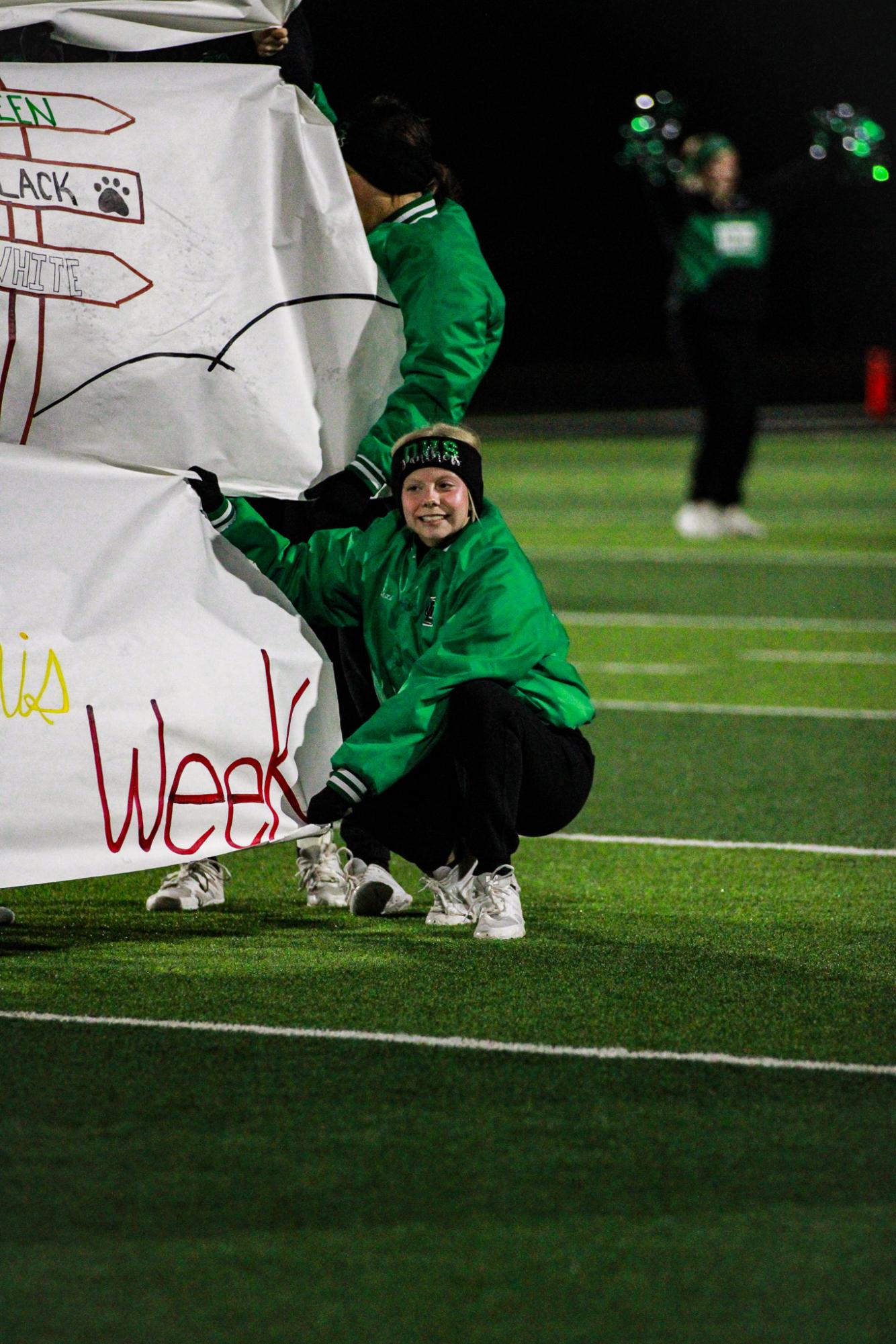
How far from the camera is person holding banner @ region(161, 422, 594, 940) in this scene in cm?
499

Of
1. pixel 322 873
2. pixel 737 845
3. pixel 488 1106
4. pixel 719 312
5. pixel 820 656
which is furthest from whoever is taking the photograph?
pixel 719 312

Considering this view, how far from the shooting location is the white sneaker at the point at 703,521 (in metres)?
16.0

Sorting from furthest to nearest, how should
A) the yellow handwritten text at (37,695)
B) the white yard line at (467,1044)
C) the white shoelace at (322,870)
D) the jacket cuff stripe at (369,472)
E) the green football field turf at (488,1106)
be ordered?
the white shoelace at (322,870) < the jacket cuff stripe at (369,472) < the yellow handwritten text at (37,695) < the white yard line at (467,1044) < the green football field turf at (488,1106)

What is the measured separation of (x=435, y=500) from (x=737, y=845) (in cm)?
178

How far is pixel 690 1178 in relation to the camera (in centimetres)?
334

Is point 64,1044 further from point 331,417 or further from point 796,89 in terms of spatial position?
point 796,89

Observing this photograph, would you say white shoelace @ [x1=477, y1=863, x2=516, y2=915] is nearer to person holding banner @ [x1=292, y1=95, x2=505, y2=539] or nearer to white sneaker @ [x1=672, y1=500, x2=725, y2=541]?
person holding banner @ [x1=292, y1=95, x2=505, y2=539]

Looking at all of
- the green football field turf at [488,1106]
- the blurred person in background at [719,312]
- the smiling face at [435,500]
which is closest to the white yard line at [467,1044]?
the green football field turf at [488,1106]

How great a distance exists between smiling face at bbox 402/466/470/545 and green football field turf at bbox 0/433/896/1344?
955 millimetres

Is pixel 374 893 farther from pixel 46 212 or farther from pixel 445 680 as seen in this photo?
pixel 46 212

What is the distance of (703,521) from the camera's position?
16062 millimetres

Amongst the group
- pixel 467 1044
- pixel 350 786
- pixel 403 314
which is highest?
pixel 403 314

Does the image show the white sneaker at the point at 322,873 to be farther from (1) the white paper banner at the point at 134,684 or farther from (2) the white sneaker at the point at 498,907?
(2) the white sneaker at the point at 498,907

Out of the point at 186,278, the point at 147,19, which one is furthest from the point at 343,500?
the point at 147,19
